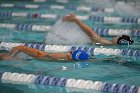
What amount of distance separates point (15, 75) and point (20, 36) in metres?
2.95

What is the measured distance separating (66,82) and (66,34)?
230 cm

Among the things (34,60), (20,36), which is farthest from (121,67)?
(20,36)

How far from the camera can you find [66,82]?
4.35m

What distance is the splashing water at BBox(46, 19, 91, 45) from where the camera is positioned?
645cm

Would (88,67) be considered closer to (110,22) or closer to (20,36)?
(20,36)

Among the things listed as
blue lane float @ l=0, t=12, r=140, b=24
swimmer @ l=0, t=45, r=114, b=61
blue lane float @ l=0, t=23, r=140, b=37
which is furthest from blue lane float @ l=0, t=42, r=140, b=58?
blue lane float @ l=0, t=12, r=140, b=24

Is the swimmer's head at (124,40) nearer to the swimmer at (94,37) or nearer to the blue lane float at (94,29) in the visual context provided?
the swimmer at (94,37)

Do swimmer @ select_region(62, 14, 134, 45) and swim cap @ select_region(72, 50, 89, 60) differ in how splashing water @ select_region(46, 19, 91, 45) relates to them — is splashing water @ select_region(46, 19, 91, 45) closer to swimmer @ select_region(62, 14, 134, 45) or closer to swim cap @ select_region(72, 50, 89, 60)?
swimmer @ select_region(62, 14, 134, 45)

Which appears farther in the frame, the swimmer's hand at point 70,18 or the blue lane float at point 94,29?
the blue lane float at point 94,29

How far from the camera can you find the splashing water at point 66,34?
6.45 m

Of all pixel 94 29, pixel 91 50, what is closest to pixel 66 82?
pixel 91 50

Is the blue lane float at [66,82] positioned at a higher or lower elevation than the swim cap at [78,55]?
lower

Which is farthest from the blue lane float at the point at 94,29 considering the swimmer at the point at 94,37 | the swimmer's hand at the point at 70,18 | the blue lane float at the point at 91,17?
the swimmer's hand at the point at 70,18

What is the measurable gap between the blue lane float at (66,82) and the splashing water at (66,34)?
198 cm
